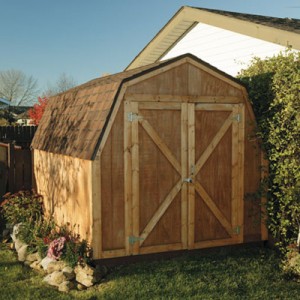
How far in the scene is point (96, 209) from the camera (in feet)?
20.9

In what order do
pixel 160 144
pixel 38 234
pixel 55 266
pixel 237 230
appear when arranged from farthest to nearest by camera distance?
1. pixel 38 234
2. pixel 237 230
3. pixel 160 144
4. pixel 55 266

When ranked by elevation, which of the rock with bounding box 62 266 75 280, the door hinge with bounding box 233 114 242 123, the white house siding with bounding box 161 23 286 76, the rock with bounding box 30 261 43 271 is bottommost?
the rock with bounding box 30 261 43 271

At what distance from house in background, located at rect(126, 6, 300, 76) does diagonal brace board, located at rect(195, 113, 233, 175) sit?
1.85m

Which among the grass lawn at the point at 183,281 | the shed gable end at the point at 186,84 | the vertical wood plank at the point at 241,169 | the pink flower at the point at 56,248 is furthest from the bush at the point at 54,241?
the vertical wood plank at the point at 241,169

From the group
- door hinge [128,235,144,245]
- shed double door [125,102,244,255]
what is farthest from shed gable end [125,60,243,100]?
door hinge [128,235,144,245]

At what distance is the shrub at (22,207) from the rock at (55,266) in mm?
1995

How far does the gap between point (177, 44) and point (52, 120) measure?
538 cm

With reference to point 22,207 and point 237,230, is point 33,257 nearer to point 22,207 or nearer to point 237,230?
point 22,207

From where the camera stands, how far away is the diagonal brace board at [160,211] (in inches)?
266

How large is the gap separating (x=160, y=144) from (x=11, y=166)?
4336 mm

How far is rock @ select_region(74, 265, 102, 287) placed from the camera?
5973mm

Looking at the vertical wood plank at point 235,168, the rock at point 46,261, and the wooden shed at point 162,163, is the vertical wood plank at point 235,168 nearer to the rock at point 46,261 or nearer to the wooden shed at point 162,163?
the wooden shed at point 162,163

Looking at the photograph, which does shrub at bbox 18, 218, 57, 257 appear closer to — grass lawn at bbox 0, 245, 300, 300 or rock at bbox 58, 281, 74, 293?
grass lawn at bbox 0, 245, 300, 300

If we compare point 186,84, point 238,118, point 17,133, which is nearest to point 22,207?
point 186,84
